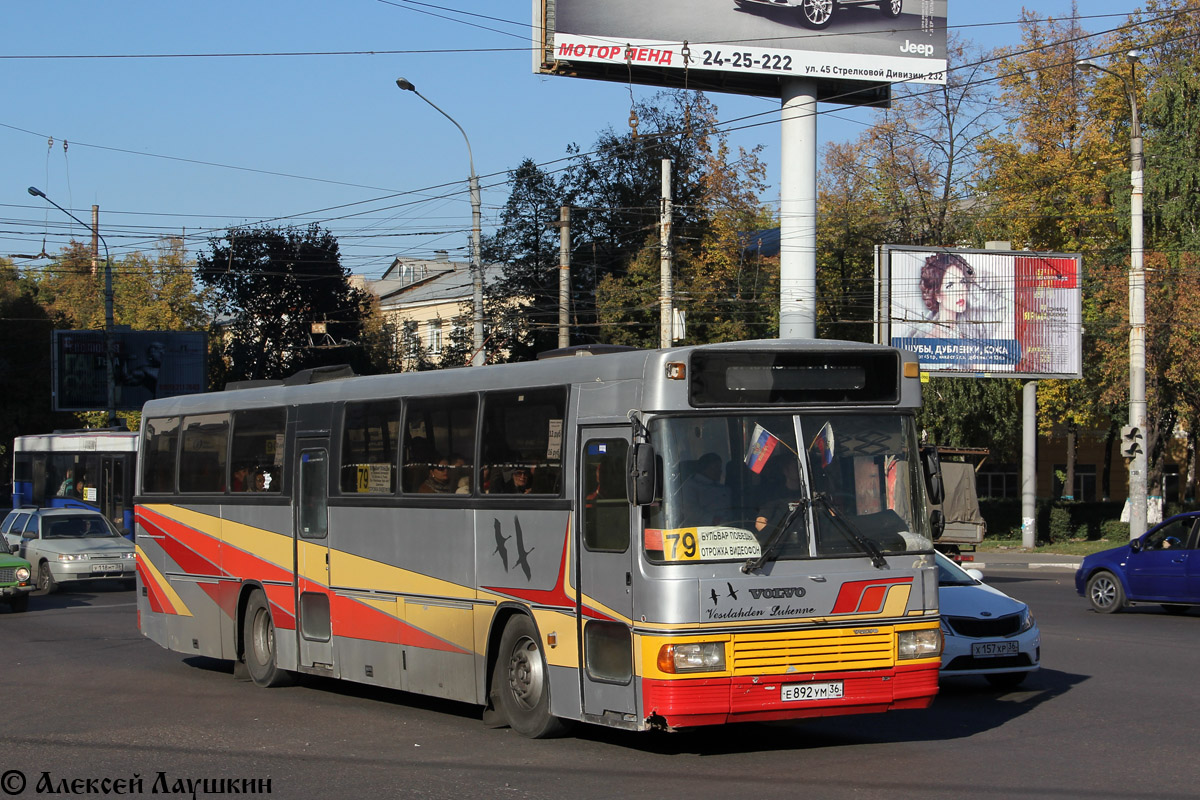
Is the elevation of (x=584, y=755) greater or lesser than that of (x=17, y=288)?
lesser

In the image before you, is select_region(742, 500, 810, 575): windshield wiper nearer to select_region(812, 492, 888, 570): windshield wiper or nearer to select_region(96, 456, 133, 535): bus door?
select_region(812, 492, 888, 570): windshield wiper

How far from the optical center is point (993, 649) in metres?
12.3

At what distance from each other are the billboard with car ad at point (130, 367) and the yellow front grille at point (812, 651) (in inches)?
2253

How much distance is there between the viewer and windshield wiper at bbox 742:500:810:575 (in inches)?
347

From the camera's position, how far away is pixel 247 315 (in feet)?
205

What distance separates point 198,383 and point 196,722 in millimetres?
54747

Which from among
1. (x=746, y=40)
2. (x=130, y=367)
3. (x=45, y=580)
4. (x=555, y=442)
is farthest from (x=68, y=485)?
(x=555, y=442)

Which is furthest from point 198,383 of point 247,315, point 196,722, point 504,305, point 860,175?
point 196,722

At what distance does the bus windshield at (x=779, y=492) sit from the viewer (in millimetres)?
8852

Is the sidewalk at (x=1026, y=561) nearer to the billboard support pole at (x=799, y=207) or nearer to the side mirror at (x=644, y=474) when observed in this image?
the billboard support pole at (x=799, y=207)

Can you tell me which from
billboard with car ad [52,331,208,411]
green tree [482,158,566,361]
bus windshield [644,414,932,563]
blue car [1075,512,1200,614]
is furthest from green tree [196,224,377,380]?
bus windshield [644,414,932,563]

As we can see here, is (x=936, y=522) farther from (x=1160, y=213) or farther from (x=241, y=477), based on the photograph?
(x=1160, y=213)

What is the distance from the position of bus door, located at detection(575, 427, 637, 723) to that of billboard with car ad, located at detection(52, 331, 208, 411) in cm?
5618

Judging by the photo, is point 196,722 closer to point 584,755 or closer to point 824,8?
point 584,755
